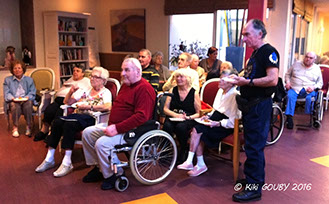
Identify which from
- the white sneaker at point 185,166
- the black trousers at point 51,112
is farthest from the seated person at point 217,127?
the black trousers at point 51,112

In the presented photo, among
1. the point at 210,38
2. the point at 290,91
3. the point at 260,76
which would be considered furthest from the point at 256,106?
the point at 210,38

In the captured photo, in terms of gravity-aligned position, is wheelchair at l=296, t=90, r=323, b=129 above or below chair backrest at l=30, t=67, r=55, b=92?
below

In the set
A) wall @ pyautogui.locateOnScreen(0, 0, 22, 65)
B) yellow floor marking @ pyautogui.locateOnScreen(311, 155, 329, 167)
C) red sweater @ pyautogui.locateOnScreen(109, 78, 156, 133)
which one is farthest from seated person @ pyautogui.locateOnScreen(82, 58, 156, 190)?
wall @ pyautogui.locateOnScreen(0, 0, 22, 65)

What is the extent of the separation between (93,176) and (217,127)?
1.33 m

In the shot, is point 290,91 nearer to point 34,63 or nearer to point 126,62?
point 126,62

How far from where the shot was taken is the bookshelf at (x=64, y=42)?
291 inches

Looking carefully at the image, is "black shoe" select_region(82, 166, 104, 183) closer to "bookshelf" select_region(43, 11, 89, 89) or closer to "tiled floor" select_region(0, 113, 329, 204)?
"tiled floor" select_region(0, 113, 329, 204)

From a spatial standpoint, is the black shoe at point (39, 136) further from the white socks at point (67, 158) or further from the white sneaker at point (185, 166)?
the white sneaker at point (185, 166)

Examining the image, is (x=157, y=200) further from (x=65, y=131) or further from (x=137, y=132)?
(x=65, y=131)

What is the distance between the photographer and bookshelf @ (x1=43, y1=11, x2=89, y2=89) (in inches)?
291

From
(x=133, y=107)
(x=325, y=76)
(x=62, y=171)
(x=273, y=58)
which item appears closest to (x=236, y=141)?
(x=273, y=58)

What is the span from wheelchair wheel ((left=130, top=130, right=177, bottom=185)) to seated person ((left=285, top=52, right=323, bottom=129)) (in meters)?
2.86

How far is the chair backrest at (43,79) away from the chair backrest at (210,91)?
2611 millimetres

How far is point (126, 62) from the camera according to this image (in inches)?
124
